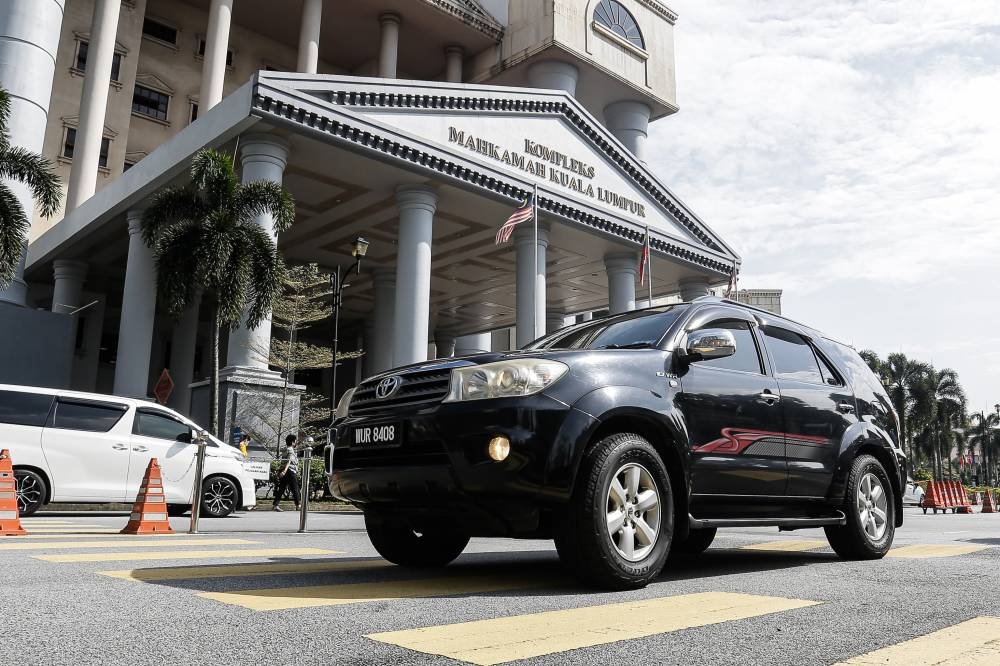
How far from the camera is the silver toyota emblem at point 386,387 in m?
5.16

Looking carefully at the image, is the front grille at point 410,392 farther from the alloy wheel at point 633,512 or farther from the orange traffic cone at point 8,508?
the orange traffic cone at point 8,508

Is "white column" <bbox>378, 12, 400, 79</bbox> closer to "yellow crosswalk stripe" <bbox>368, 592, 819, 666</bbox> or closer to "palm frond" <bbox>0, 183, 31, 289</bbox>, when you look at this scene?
"palm frond" <bbox>0, 183, 31, 289</bbox>

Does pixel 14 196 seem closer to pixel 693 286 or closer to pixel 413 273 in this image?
pixel 413 273

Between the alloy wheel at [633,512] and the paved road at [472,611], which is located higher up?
the alloy wheel at [633,512]

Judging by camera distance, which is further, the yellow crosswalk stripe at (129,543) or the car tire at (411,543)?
the yellow crosswalk stripe at (129,543)

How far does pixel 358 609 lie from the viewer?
3895mm

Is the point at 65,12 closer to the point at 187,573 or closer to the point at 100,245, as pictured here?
the point at 100,245

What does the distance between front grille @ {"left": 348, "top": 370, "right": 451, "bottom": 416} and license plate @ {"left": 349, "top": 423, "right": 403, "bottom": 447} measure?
0.44ft

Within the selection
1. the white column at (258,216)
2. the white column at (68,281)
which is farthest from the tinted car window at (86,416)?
the white column at (68,281)

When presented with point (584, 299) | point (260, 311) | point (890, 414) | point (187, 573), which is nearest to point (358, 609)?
point (187, 573)

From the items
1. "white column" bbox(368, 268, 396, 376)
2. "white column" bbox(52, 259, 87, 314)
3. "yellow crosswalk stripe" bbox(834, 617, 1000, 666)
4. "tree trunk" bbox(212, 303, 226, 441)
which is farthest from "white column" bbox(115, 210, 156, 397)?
"yellow crosswalk stripe" bbox(834, 617, 1000, 666)

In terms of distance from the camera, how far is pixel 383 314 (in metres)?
34.9

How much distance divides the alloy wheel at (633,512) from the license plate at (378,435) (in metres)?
1.31

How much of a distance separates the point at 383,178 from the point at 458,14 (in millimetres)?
22910
